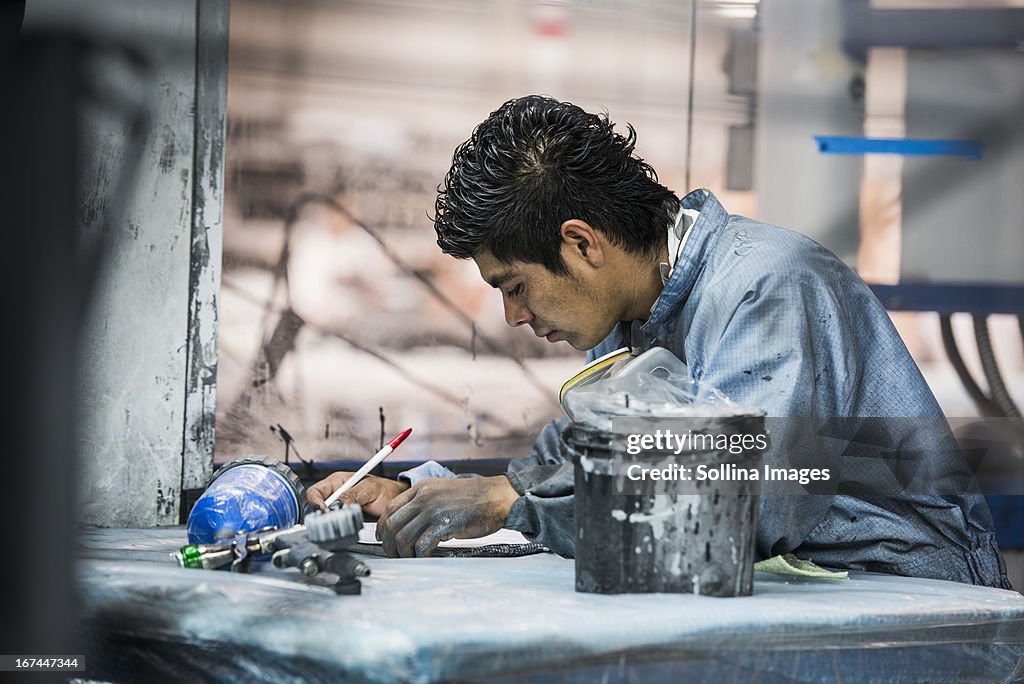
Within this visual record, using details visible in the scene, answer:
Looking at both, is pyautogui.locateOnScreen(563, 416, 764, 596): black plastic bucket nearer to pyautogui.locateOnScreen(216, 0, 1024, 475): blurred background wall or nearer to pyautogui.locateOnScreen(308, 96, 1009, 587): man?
pyautogui.locateOnScreen(308, 96, 1009, 587): man

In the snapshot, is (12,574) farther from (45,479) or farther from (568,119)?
(568,119)

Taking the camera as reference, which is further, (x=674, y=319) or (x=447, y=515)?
(x=674, y=319)

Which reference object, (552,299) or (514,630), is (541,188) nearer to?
(552,299)

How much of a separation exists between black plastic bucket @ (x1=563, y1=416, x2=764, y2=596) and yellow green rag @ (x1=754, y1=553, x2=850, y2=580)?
0.21m

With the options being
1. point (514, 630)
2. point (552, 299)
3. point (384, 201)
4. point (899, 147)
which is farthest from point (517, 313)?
point (899, 147)

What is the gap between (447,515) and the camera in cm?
172

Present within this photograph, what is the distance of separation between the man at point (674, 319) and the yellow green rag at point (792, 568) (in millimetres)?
21

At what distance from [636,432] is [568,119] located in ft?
2.68

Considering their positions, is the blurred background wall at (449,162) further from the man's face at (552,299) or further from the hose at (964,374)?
the man's face at (552,299)

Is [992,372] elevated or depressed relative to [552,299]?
depressed

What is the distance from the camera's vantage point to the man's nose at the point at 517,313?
77.5 inches

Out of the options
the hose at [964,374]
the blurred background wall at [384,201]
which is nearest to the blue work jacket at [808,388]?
the blurred background wall at [384,201]

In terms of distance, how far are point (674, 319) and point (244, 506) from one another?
81 centimetres

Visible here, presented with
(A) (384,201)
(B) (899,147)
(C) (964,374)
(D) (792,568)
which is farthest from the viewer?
(C) (964,374)
